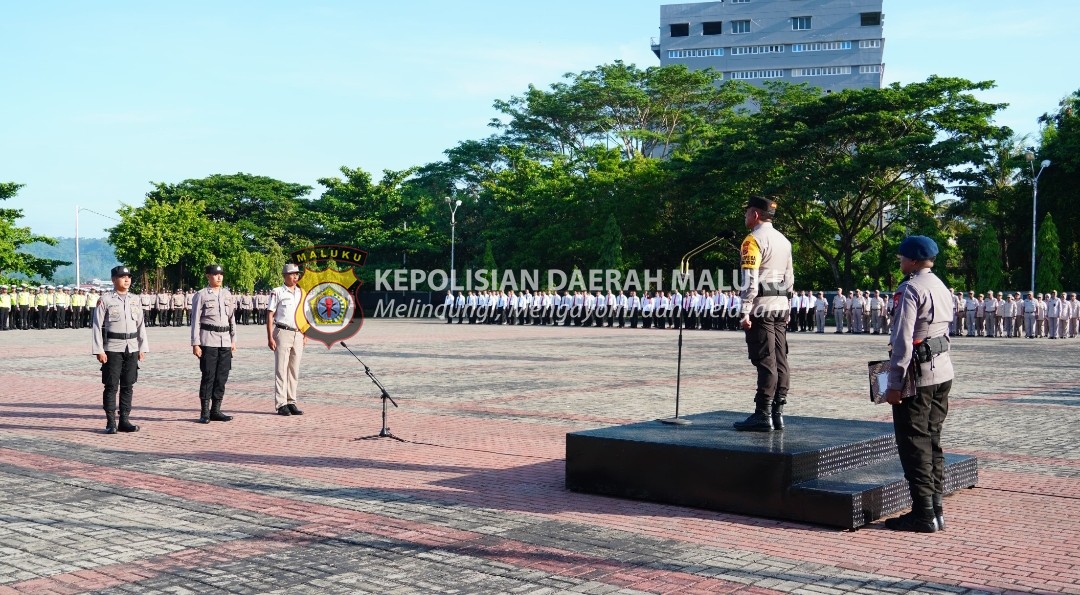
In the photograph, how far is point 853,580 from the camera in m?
5.00

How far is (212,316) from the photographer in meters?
11.5

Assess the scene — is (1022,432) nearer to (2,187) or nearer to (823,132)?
(823,132)

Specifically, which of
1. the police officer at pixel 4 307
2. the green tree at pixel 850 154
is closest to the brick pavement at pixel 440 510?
the police officer at pixel 4 307

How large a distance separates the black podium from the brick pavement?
5.3 inches

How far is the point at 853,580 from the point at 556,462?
381cm

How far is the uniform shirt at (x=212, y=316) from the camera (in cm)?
1142

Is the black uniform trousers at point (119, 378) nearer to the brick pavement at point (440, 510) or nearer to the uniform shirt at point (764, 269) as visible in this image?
the brick pavement at point (440, 510)

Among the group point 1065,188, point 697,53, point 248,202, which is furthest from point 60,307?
point 697,53

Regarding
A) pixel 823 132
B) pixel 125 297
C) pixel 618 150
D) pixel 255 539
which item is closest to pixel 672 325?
pixel 823 132

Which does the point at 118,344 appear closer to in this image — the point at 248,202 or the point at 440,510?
the point at 440,510

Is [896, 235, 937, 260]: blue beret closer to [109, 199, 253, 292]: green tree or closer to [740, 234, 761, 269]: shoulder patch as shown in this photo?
[740, 234, 761, 269]: shoulder patch

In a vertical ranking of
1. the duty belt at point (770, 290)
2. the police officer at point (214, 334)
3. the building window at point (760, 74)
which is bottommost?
the police officer at point (214, 334)

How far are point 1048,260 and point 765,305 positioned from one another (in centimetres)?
4289

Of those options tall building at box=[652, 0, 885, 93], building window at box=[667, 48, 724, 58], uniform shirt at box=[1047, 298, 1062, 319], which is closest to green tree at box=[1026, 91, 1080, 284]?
uniform shirt at box=[1047, 298, 1062, 319]
